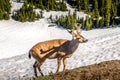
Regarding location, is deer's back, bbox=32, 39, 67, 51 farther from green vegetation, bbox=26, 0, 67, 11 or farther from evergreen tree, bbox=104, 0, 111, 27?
green vegetation, bbox=26, 0, 67, 11

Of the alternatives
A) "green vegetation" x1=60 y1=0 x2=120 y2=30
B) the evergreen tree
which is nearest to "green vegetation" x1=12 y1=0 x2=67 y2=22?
"green vegetation" x1=60 y1=0 x2=120 y2=30

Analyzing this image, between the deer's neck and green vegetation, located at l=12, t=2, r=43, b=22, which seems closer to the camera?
the deer's neck

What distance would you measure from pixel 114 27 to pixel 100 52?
22.6 feet

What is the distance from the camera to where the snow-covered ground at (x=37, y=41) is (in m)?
19.3

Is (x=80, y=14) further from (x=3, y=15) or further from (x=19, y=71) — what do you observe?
(x=19, y=71)

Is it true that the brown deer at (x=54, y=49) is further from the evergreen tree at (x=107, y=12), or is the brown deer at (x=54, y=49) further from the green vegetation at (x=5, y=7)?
the green vegetation at (x=5, y=7)

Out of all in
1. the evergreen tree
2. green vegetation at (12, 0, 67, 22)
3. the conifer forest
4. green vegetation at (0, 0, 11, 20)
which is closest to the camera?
the evergreen tree

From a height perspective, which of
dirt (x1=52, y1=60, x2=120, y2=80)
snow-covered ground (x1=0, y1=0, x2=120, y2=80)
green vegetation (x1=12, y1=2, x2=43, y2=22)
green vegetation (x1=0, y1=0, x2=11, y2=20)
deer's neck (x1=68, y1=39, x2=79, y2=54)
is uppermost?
deer's neck (x1=68, y1=39, x2=79, y2=54)

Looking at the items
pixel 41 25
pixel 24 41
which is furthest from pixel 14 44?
pixel 41 25

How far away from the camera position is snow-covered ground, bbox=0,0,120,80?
1928 cm

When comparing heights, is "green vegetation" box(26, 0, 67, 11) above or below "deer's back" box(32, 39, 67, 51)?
below

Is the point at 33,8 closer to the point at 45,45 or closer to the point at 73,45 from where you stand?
the point at 45,45

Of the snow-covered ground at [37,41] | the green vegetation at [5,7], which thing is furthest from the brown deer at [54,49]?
the green vegetation at [5,7]

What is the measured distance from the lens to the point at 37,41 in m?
26.0
